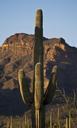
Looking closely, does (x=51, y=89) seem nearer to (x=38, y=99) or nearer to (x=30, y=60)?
(x=38, y=99)

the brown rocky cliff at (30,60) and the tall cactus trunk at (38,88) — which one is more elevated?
the brown rocky cliff at (30,60)

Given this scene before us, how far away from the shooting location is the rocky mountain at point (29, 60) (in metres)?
85.2

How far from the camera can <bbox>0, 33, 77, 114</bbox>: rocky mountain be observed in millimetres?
85188

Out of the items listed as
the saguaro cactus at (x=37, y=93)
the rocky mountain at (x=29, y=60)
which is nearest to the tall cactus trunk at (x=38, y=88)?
the saguaro cactus at (x=37, y=93)

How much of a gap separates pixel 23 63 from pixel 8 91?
50.6 ft

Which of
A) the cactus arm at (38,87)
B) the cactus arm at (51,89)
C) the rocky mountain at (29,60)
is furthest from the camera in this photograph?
the rocky mountain at (29,60)

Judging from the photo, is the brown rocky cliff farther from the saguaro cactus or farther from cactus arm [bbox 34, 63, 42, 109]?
cactus arm [bbox 34, 63, 42, 109]

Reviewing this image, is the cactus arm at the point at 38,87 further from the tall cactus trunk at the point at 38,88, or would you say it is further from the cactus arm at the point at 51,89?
the cactus arm at the point at 51,89

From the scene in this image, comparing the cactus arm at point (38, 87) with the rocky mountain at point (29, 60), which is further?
the rocky mountain at point (29, 60)

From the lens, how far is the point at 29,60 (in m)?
95.6

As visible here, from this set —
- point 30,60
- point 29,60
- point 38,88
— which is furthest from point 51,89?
point 29,60

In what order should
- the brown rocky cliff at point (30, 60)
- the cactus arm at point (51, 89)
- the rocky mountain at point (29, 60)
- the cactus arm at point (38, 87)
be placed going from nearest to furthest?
the cactus arm at point (38, 87) → the cactus arm at point (51, 89) → the rocky mountain at point (29, 60) → the brown rocky cliff at point (30, 60)

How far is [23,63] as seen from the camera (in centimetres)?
9481

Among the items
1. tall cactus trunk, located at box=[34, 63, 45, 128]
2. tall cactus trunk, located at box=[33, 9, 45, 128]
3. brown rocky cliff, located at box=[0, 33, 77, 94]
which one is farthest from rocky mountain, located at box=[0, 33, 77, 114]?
tall cactus trunk, located at box=[34, 63, 45, 128]
